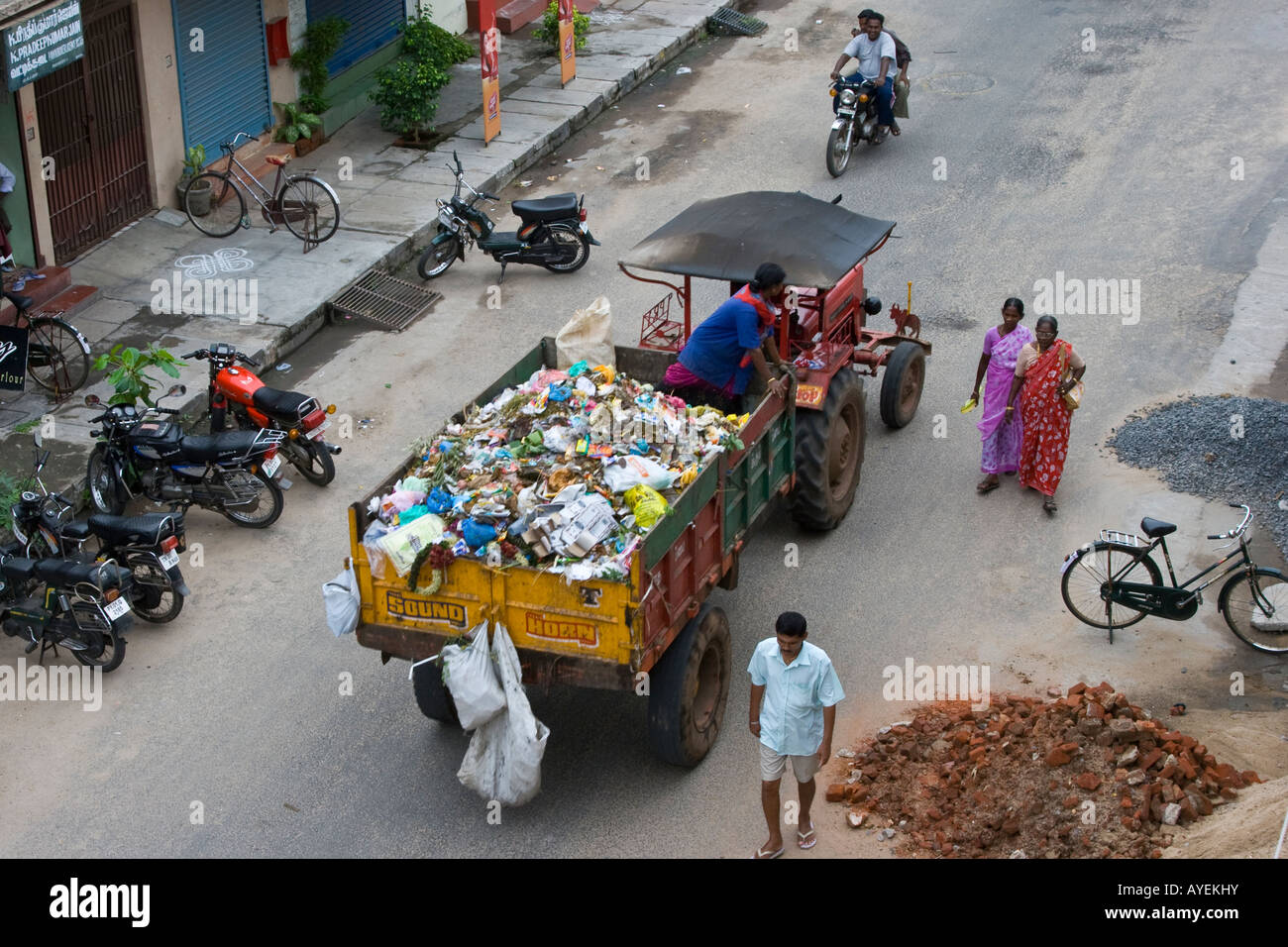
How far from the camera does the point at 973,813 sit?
26.6 feet

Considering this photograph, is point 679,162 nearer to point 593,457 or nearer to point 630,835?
point 593,457

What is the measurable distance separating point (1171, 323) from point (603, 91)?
8.65m

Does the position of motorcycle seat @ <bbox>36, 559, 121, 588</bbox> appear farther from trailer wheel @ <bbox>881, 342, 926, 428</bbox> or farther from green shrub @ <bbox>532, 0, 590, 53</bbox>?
green shrub @ <bbox>532, 0, 590, 53</bbox>

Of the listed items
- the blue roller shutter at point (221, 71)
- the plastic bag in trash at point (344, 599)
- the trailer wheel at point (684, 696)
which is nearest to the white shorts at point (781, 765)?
the trailer wheel at point (684, 696)

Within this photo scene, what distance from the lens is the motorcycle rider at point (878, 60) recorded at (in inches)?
707

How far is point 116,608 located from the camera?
9.72 metres

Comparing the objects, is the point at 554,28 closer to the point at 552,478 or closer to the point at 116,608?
the point at 116,608

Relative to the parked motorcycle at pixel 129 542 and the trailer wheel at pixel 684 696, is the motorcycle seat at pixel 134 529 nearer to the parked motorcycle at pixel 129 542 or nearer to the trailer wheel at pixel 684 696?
the parked motorcycle at pixel 129 542

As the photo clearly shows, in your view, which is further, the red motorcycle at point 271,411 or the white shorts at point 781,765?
the red motorcycle at point 271,411

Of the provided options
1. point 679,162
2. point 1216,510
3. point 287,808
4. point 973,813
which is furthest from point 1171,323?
point 287,808

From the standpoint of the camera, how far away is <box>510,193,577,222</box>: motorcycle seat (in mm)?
15273

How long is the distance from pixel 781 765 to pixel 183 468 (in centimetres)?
559

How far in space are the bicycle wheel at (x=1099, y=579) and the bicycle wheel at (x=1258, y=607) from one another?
0.48 meters

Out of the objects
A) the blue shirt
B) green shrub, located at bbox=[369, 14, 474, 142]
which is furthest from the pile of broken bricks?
green shrub, located at bbox=[369, 14, 474, 142]
